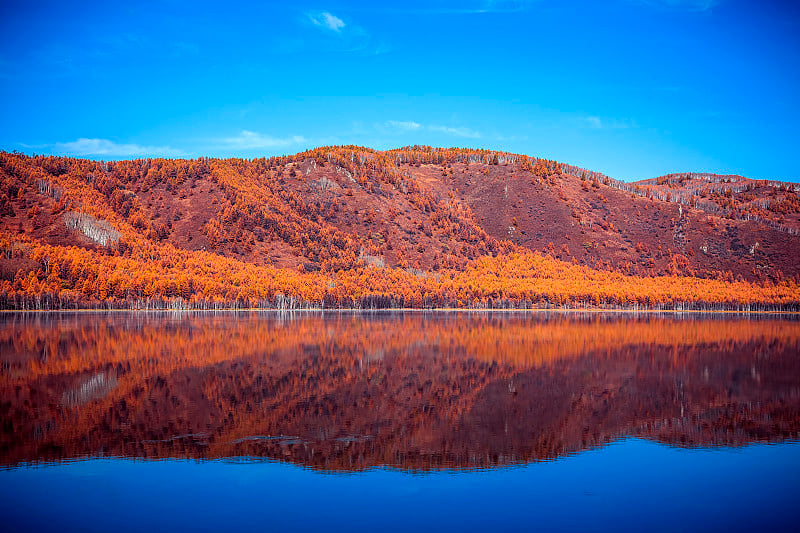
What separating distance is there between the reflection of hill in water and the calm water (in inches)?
4.4

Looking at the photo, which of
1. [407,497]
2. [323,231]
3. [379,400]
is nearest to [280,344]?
[379,400]

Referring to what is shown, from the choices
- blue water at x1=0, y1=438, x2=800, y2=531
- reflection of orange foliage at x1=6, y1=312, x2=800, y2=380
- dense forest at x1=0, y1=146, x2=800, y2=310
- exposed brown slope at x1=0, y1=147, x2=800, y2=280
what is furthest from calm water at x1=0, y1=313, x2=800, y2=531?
exposed brown slope at x1=0, y1=147, x2=800, y2=280

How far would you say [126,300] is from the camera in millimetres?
137750

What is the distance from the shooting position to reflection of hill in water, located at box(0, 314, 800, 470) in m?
20.1

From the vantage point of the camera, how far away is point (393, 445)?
2025 centimetres

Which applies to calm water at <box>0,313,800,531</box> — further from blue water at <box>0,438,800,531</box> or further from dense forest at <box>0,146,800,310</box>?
dense forest at <box>0,146,800,310</box>

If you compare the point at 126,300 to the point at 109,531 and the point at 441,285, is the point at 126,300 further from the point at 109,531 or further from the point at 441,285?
the point at 109,531

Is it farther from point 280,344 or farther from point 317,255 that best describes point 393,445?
point 317,255

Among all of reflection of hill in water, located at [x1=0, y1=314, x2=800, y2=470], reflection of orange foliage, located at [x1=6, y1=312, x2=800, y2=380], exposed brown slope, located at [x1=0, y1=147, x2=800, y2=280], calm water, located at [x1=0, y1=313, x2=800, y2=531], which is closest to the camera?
calm water, located at [x1=0, y1=313, x2=800, y2=531]

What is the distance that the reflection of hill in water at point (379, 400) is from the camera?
792 inches

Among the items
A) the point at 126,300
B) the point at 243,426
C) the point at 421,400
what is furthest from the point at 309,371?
the point at 126,300

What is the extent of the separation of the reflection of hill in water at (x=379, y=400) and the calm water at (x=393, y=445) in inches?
4.4

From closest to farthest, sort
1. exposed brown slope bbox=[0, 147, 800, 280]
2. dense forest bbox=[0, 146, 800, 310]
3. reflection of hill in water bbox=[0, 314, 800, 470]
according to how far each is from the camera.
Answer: reflection of hill in water bbox=[0, 314, 800, 470] < dense forest bbox=[0, 146, 800, 310] < exposed brown slope bbox=[0, 147, 800, 280]

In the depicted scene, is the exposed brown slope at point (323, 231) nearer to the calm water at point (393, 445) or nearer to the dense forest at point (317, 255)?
the dense forest at point (317, 255)
